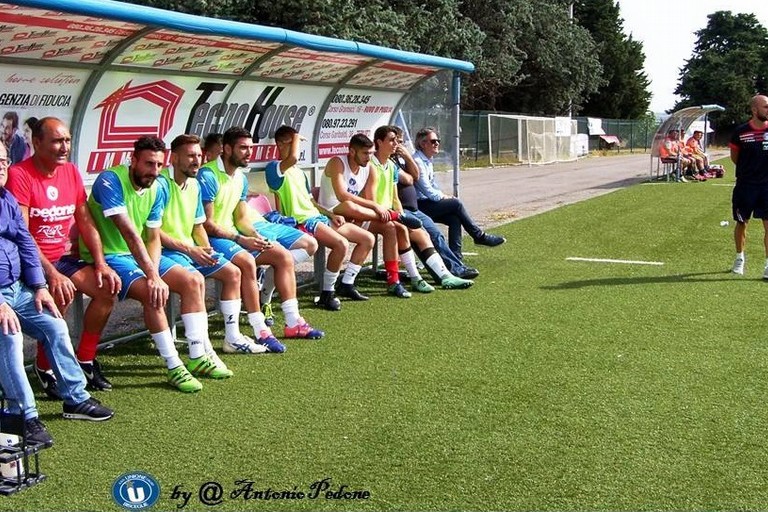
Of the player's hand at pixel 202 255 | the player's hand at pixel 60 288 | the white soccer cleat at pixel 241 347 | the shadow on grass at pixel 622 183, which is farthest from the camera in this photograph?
the shadow on grass at pixel 622 183

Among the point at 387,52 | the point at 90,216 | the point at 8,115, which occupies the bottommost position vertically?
the point at 90,216

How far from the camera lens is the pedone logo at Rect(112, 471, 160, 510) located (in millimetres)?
3740

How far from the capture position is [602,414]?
192 inches

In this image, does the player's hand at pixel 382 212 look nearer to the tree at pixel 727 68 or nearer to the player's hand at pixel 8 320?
the player's hand at pixel 8 320

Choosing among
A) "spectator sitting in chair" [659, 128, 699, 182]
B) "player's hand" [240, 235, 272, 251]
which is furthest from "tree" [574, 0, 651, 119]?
"player's hand" [240, 235, 272, 251]

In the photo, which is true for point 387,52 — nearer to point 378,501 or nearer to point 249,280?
point 249,280

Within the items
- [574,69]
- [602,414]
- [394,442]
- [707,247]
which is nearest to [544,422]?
[602,414]

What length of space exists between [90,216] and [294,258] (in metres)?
2.24

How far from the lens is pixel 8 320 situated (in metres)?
4.27

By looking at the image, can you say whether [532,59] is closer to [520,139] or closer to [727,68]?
[520,139]

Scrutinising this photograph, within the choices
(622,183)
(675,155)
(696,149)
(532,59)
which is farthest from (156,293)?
(532,59)

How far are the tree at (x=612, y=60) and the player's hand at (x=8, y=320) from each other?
59504 mm

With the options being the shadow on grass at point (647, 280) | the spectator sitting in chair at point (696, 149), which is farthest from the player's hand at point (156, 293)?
the spectator sitting in chair at point (696, 149)

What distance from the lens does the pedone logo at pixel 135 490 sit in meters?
3.74
